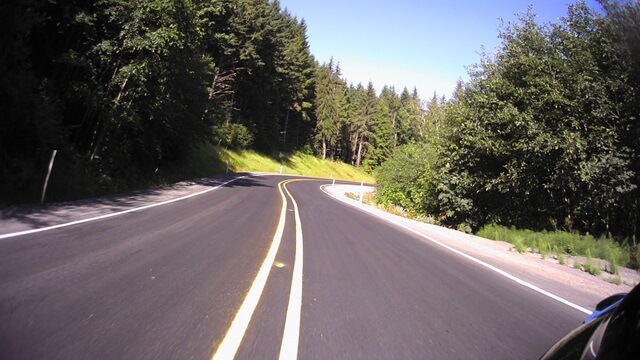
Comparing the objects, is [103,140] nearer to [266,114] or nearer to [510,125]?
[510,125]

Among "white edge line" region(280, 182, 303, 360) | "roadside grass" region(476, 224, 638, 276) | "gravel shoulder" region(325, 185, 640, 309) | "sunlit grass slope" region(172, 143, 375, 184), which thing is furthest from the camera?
"sunlit grass slope" region(172, 143, 375, 184)

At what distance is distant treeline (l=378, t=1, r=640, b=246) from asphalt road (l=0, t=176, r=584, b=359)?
9.42 meters

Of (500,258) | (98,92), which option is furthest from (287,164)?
(500,258)

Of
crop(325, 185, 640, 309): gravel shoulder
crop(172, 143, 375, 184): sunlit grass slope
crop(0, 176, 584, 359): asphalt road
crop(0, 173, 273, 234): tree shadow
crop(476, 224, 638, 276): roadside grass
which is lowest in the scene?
crop(0, 173, 273, 234): tree shadow

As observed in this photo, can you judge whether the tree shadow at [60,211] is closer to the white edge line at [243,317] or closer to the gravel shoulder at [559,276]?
the white edge line at [243,317]

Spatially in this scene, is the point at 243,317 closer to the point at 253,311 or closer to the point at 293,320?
the point at 253,311

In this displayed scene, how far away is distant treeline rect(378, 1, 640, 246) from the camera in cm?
1364

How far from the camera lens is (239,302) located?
14.4 feet

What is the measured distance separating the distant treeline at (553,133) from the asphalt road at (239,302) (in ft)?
30.9

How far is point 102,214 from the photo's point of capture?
888cm

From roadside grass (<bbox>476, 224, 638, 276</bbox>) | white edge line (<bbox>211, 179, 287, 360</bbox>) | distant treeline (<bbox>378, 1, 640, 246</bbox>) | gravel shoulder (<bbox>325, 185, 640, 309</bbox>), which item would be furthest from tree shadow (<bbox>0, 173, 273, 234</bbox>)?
distant treeline (<bbox>378, 1, 640, 246</bbox>)

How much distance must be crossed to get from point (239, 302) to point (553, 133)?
15.1 metres

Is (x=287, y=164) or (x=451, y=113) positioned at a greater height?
(x=451, y=113)

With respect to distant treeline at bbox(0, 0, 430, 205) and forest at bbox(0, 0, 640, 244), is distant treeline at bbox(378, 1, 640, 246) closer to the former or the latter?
forest at bbox(0, 0, 640, 244)
